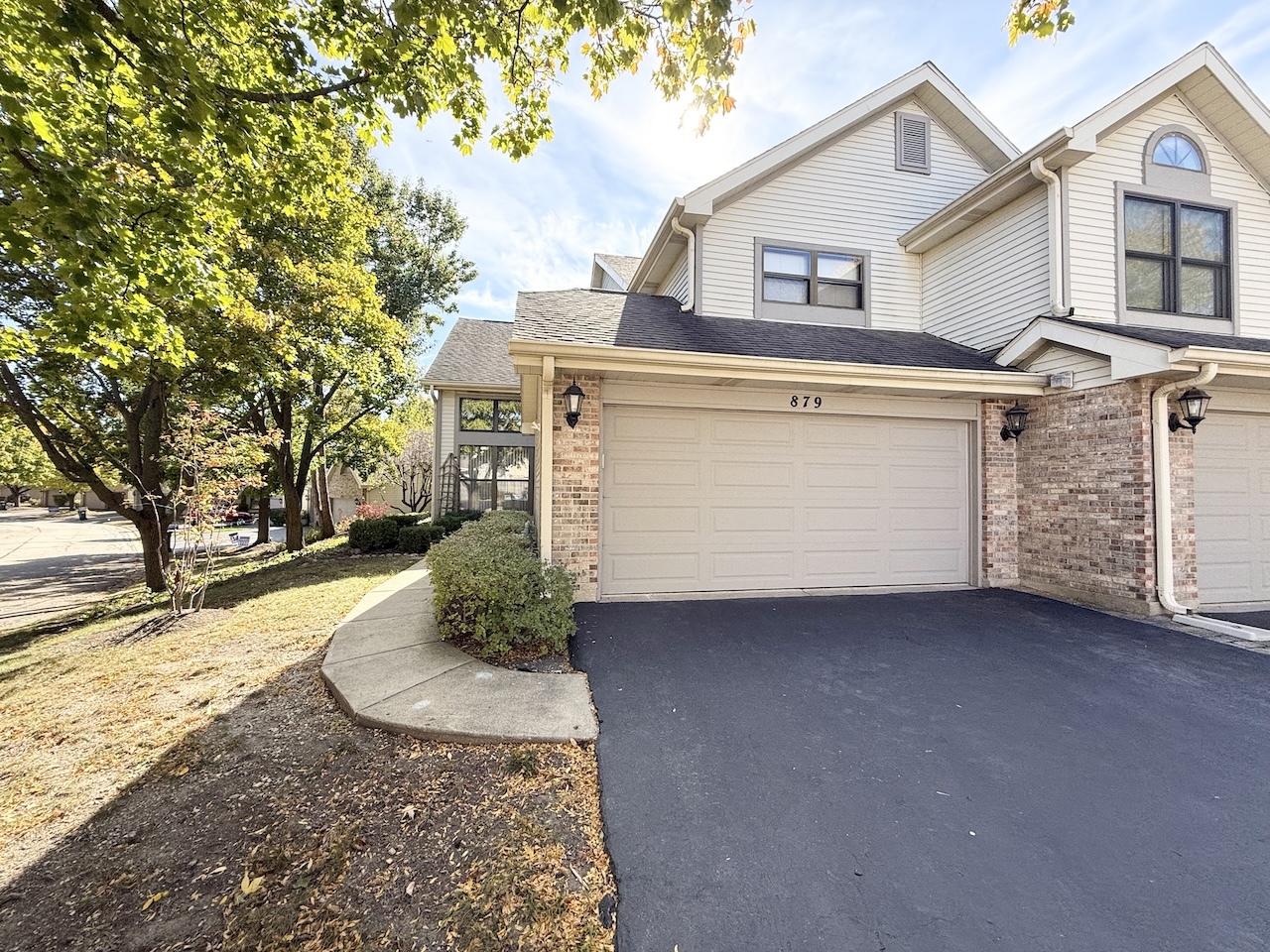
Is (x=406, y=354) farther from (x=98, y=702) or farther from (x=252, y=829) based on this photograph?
(x=252, y=829)

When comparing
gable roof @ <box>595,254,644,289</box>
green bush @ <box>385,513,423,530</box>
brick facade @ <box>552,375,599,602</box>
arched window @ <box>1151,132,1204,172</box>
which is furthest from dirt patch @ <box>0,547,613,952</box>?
gable roof @ <box>595,254,644,289</box>

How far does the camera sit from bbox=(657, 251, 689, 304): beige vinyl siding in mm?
8526

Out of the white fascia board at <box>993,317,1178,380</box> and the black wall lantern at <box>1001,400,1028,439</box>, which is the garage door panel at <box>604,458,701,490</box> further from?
the white fascia board at <box>993,317,1178,380</box>

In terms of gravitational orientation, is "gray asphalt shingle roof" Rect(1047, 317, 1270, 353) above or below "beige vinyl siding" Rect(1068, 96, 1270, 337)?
below

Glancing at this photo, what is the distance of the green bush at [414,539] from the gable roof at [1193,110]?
12472 mm

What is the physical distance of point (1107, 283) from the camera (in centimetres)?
675

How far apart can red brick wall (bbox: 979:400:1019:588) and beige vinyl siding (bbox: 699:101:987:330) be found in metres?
2.49

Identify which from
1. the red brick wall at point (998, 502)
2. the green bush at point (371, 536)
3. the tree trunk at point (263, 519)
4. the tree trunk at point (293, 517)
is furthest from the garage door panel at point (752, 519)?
the tree trunk at point (263, 519)

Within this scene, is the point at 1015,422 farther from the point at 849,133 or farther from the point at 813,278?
the point at 849,133

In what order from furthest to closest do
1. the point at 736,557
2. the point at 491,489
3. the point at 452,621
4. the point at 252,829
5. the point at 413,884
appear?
the point at 491,489, the point at 736,557, the point at 452,621, the point at 252,829, the point at 413,884

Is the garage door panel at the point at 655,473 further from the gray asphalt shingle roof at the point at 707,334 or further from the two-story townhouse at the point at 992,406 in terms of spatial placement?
the gray asphalt shingle roof at the point at 707,334

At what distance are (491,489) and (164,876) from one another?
12788mm

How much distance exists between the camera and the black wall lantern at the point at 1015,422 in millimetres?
6766

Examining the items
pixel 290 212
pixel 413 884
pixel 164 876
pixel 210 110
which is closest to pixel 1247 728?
pixel 413 884
